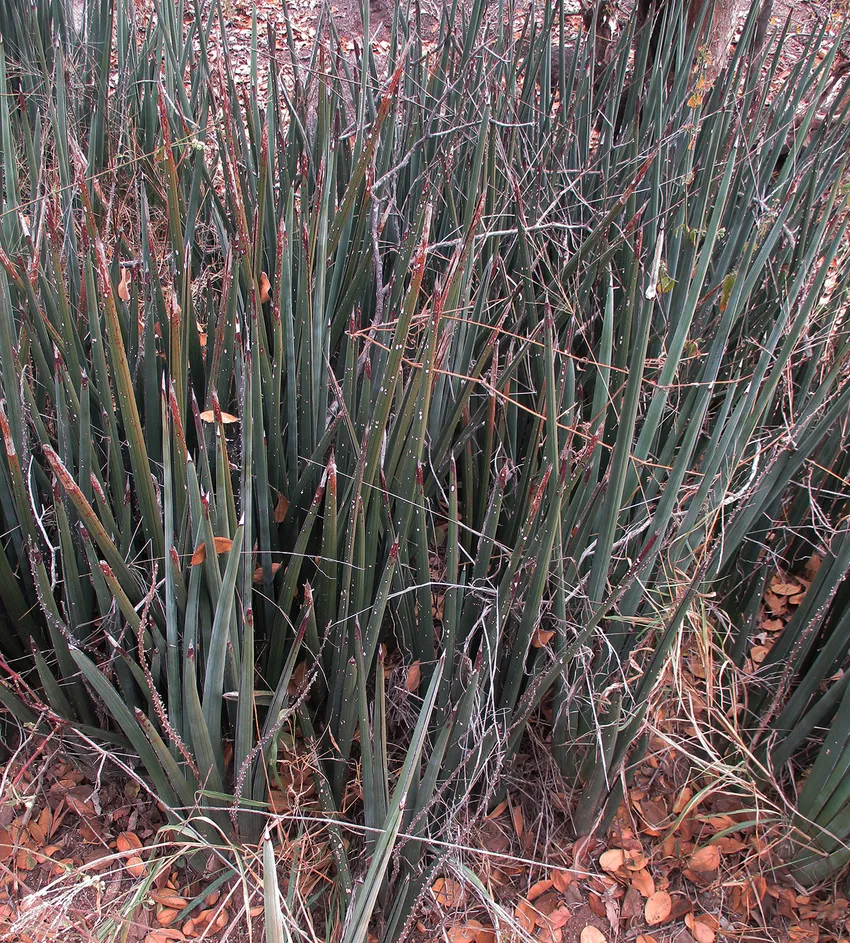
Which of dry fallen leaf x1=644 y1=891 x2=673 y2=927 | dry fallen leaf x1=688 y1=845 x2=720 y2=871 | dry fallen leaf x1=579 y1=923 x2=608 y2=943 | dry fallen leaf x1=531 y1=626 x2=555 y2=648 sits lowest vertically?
dry fallen leaf x1=579 y1=923 x2=608 y2=943

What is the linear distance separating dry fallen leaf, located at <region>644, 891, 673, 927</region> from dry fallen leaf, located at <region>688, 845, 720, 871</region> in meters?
0.06

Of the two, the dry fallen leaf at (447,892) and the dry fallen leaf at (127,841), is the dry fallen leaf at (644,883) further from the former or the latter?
the dry fallen leaf at (127,841)

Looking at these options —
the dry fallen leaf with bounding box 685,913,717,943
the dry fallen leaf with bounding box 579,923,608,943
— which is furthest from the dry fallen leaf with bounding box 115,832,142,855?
the dry fallen leaf with bounding box 685,913,717,943

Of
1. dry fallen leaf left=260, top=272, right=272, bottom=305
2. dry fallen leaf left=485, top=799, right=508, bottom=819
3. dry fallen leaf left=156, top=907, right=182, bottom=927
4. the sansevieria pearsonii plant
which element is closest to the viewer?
the sansevieria pearsonii plant

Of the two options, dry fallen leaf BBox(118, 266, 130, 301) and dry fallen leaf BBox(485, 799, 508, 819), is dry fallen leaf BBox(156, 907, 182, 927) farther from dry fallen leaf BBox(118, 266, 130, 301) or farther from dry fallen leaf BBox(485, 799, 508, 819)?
dry fallen leaf BBox(118, 266, 130, 301)

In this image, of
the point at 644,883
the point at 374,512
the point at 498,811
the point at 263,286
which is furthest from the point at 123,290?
the point at 644,883

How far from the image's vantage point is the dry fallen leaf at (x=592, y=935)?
104 centimetres

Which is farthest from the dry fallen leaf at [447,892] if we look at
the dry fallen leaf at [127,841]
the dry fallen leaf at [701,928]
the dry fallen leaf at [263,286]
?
the dry fallen leaf at [263,286]

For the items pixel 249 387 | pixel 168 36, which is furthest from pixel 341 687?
pixel 168 36

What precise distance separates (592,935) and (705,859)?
0.21 m

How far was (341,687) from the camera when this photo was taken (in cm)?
99

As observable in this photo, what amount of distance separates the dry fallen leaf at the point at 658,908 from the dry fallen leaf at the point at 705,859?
62mm

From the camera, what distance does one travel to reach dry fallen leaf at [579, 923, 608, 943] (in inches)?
41.1

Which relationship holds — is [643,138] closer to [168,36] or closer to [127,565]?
[168,36]
